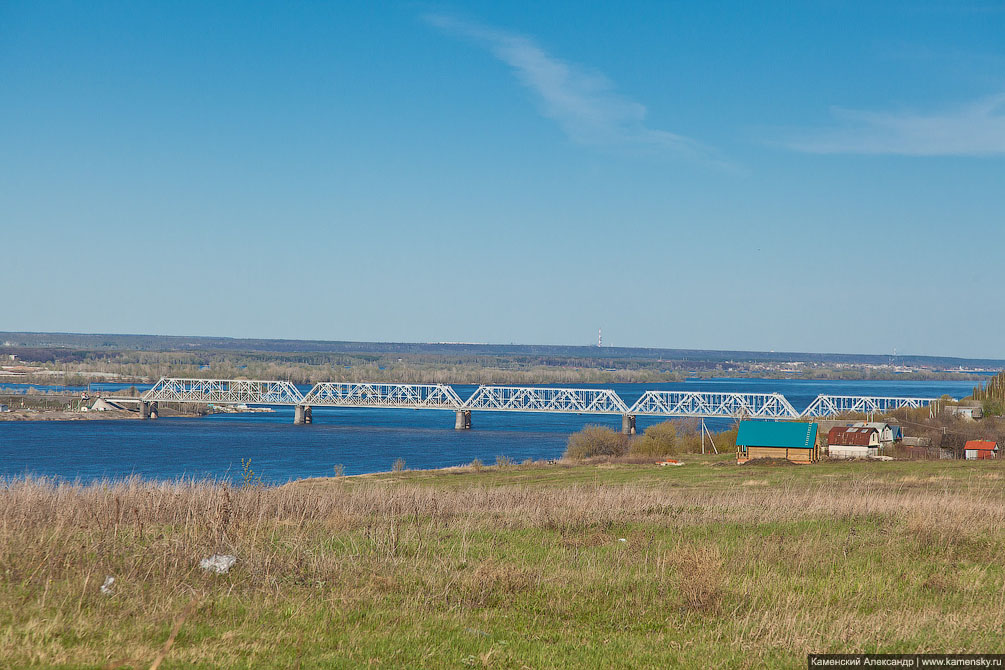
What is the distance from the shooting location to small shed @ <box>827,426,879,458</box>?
177ft

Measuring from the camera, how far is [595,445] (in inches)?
2943

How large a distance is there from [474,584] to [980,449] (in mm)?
50826

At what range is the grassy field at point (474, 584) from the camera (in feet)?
25.3

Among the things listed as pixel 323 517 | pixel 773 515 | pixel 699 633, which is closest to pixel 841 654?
pixel 699 633

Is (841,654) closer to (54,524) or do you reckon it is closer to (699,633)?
(699,633)

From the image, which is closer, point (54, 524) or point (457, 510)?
point (54, 524)

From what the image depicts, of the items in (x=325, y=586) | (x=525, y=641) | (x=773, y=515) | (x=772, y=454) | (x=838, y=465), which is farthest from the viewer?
(x=772, y=454)

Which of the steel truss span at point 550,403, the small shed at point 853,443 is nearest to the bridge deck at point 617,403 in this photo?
the steel truss span at point 550,403

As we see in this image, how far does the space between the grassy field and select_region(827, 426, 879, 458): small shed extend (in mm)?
41946

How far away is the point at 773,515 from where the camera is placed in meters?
14.3

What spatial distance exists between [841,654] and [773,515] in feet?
22.8

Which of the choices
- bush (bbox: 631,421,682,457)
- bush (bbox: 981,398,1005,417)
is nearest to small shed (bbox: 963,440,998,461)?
bush (bbox: 631,421,682,457)

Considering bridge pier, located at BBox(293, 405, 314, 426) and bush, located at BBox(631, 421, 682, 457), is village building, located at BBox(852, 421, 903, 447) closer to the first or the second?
bush, located at BBox(631, 421, 682, 457)

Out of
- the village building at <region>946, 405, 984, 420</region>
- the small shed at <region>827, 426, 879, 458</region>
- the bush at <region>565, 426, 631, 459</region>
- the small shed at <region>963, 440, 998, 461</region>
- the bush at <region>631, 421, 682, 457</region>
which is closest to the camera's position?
the small shed at <region>963, 440, 998, 461</region>
